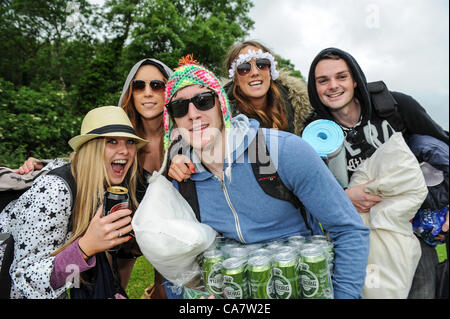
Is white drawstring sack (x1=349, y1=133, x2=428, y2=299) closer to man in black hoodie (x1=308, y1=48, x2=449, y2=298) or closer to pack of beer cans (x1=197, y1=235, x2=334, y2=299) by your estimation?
man in black hoodie (x1=308, y1=48, x2=449, y2=298)

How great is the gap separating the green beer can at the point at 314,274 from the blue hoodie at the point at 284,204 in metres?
0.17

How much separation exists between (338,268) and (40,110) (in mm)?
10087

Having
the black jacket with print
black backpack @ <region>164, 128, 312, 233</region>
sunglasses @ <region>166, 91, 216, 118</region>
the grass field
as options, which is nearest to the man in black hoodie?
the black jacket with print

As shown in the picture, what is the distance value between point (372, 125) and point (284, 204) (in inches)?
44.7

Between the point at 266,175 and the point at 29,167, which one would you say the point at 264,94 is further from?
the point at 29,167

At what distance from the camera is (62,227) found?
2115mm

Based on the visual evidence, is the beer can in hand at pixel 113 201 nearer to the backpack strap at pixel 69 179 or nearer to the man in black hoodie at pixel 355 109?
the backpack strap at pixel 69 179

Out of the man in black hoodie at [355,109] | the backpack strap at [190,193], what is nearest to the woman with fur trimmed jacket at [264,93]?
the man in black hoodie at [355,109]

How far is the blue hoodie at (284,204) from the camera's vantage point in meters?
1.81

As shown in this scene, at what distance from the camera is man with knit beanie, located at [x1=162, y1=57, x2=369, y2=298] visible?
5.96 feet

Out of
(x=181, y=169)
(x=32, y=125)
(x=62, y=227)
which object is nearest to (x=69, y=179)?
(x=62, y=227)

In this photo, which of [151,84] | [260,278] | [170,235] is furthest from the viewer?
[151,84]

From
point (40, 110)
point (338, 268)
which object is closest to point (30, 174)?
point (338, 268)

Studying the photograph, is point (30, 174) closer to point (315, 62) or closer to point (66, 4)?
point (315, 62)
